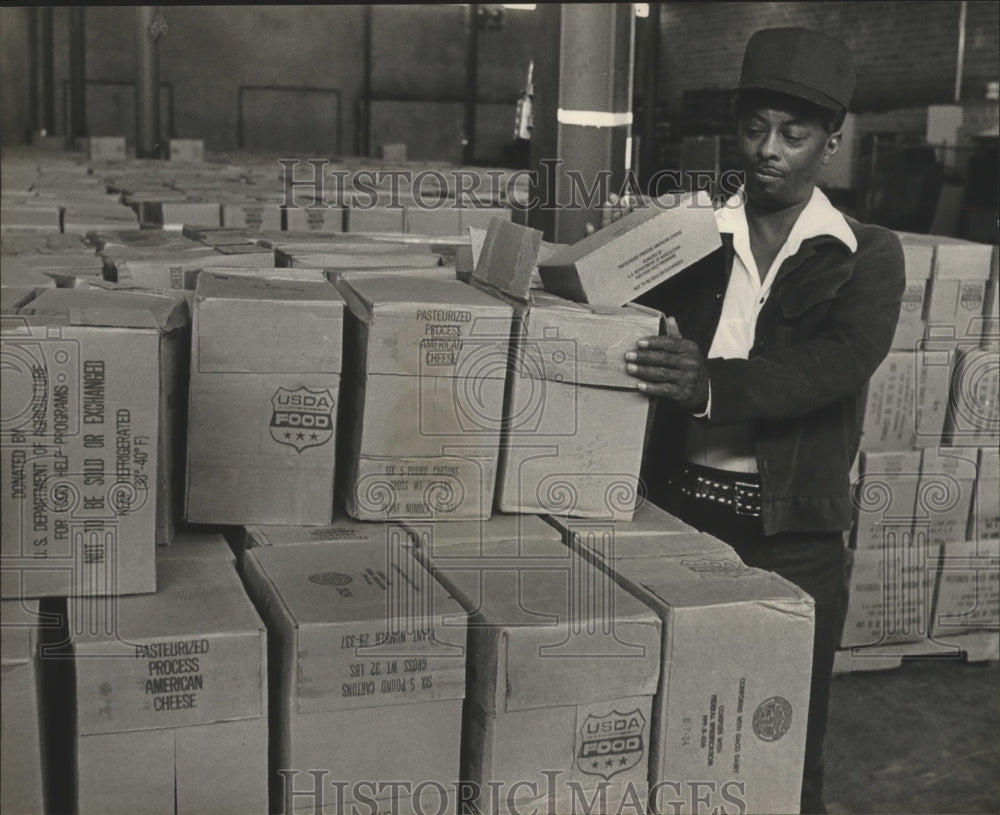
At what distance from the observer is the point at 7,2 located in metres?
1.08

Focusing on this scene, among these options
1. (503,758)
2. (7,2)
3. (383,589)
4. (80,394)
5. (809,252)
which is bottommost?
(503,758)

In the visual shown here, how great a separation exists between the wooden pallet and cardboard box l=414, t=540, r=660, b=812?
9.79ft

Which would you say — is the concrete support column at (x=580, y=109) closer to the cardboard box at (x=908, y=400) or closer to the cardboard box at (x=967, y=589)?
the cardboard box at (x=908, y=400)

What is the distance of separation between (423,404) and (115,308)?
562mm

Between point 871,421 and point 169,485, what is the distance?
120 inches

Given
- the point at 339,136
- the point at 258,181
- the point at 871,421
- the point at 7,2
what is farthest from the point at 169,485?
the point at 339,136

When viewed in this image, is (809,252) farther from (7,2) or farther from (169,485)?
(7,2)

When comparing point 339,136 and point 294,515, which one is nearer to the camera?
point 294,515

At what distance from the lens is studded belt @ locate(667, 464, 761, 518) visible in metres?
2.59

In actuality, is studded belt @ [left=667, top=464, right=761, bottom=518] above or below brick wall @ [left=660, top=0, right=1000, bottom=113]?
below

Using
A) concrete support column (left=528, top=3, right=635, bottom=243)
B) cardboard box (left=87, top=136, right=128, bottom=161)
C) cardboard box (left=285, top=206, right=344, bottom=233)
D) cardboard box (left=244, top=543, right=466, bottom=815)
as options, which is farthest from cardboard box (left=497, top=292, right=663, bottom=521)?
cardboard box (left=87, top=136, right=128, bottom=161)

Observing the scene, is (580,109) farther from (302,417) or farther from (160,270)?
(302,417)

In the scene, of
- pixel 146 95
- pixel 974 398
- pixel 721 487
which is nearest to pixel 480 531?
pixel 721 487

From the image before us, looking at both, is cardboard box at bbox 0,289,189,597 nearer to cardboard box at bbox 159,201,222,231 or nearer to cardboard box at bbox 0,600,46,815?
cardboard box at bbox 0,600,46,815
